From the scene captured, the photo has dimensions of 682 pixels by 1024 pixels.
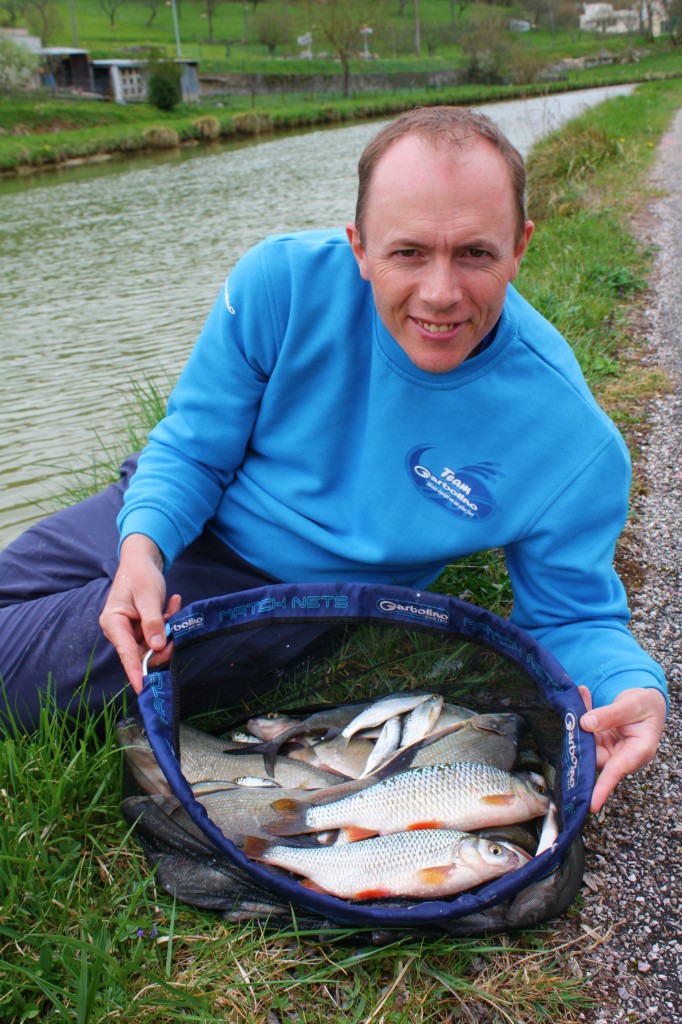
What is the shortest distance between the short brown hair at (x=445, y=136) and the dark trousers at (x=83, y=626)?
108cm

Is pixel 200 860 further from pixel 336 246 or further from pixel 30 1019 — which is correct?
pixel 336 246

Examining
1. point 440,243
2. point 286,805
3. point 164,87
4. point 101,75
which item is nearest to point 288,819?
point 286,805

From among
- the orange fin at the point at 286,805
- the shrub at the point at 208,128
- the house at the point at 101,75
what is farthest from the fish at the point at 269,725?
the house at the point at 101,75

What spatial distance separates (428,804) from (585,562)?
0.71 meters

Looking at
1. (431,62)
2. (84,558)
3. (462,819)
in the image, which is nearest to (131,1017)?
(462,819)

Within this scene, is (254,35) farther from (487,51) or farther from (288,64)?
(487,51)

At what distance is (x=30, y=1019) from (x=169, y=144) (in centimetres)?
3494

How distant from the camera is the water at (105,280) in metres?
6.90

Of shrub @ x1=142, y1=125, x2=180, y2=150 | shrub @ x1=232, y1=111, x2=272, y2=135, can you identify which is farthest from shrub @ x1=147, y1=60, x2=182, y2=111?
shrub @ x1=142, y1=125, x2=180, y2=150

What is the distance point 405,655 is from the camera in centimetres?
251

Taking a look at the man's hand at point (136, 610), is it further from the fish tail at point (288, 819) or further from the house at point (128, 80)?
the house at point (128, 80)

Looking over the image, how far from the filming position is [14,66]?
44.9 m

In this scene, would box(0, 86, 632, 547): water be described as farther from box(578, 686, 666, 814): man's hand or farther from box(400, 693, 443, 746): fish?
box(578, 686, 666, 814): man's hand

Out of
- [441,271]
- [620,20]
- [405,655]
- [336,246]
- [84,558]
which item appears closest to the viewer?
[441,271]
